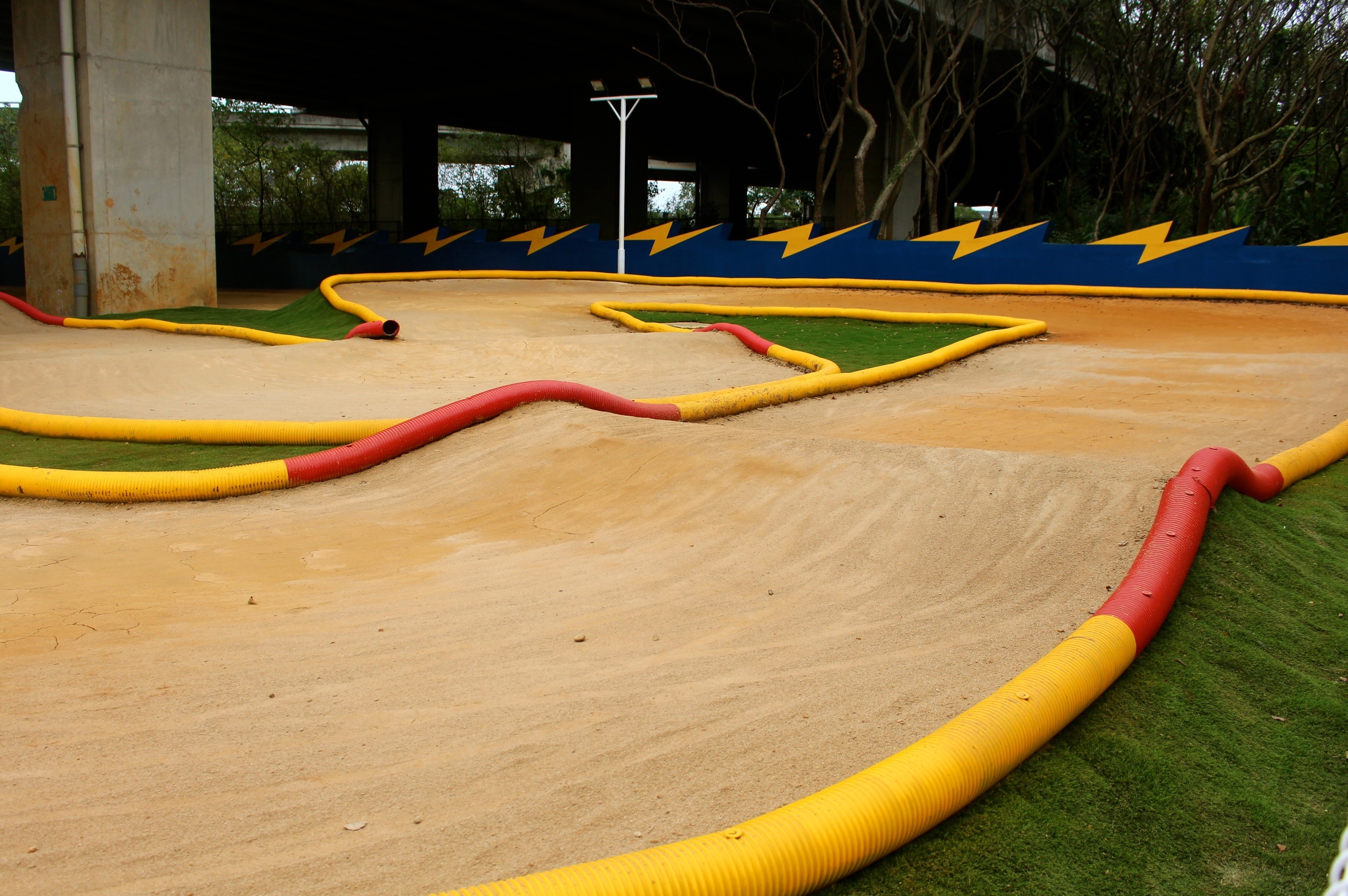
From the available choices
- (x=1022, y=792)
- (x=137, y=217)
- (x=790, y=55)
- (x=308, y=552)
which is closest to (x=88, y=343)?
(x=137, y=217)

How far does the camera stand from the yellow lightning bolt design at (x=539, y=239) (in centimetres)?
2586

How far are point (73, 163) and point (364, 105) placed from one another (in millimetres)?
20675

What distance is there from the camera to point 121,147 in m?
16.3

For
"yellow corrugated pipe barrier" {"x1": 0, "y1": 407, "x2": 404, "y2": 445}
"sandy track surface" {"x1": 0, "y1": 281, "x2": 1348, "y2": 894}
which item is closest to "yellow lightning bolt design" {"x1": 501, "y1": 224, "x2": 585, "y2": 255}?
"sandy track surface" {"x1": 0, "y1": 281, "x2": 1348, "y2": 894}

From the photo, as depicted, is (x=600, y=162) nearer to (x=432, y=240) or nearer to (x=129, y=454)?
(x=432, y=240)

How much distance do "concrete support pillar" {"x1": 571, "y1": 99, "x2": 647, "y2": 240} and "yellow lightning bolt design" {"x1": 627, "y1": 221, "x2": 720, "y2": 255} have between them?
6.33 m

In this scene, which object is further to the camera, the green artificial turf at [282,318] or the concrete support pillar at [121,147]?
the concrete support pillar at [121,147]

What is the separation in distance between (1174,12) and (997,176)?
29580mm

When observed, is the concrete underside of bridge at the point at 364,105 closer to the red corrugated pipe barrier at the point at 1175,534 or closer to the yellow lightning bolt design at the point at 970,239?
the yellow lightning bolt design at the point at 970,239

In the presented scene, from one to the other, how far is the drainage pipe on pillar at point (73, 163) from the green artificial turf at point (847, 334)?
893 centimetres

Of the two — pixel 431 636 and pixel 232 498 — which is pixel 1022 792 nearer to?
pixel 431 636

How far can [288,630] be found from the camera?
3752mm

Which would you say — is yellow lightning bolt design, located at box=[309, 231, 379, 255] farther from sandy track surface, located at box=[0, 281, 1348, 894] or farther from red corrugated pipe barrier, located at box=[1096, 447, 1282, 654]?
red corrugated pipe barrier, located at box=[1096, 447, 1282, 654]

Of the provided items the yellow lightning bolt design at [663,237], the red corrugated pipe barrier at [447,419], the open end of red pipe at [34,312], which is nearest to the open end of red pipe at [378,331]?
the red corrugated pipe barrier at [447,419]
